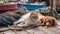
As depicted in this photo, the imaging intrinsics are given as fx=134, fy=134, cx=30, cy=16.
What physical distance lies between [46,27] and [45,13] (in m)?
1.10

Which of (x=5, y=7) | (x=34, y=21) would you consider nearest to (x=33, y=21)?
(x=34, y=21)

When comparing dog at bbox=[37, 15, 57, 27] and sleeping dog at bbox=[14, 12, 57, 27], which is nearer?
sleeping dog at bbox=[14, 12, 57, 27]

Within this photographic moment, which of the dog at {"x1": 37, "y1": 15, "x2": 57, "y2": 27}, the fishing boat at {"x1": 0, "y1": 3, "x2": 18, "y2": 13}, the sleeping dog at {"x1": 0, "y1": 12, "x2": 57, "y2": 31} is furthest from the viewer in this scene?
the fishing boat at {"x1": 0, "y1": 3, "x2": 18, "y2": 13}

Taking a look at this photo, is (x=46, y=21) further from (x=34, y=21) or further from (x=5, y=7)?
(x=5, y=7)

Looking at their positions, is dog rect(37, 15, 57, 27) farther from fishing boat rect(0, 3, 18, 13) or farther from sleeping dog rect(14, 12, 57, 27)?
fishing boat rect(0, 3, 18, 13)

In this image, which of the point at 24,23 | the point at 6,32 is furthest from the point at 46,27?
the point at 6,32

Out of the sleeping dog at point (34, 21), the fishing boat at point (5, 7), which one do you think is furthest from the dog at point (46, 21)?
the fishing boat at point (5, 7)

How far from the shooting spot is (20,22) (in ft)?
9.61

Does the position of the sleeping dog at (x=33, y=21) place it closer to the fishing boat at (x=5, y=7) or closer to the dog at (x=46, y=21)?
the dog at (x=46, y=21)

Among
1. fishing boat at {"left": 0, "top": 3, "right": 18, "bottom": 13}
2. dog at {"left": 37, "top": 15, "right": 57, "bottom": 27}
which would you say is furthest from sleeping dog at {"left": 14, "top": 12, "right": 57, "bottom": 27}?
fishing boat at {"left": 0, "top": 3, "right": 18, "bottom": 13}

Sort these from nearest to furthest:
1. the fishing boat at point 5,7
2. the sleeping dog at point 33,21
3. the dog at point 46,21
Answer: the sleeping dog at point 33,21
the dog at point 46,21
the fishing boat at point 5,7

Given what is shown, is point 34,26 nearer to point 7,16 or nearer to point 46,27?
point 46,27

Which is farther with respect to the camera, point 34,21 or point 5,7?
point 5,7

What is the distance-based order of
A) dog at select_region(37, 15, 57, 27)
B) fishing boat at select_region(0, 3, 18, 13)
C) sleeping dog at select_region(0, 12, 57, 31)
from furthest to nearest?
fishing boat at select_region(0, 3, 18, 13), dog at select_region(37, 15, 57, 27), sleeping dog at select_region(0, 12, 57, 31)
